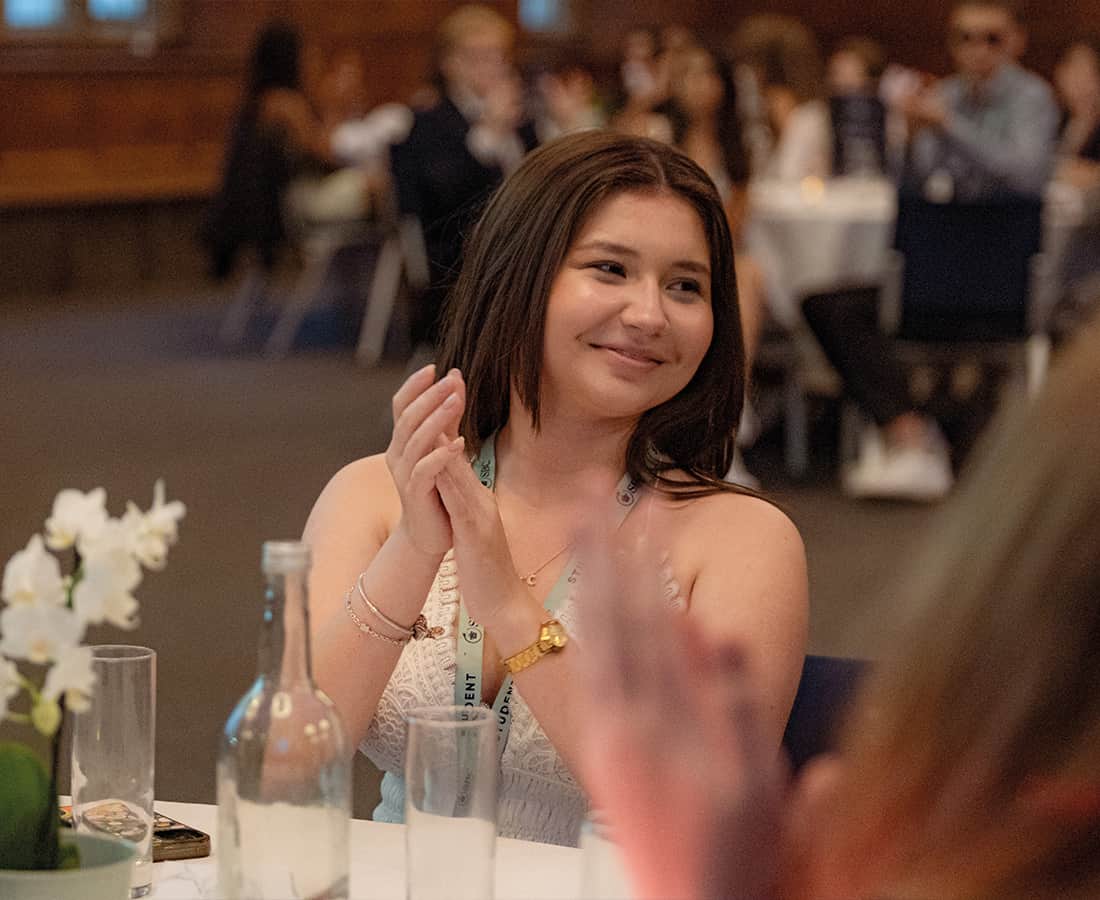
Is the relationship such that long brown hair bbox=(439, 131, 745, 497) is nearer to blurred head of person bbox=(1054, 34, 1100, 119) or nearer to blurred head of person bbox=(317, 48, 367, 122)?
blurred head of person bbox=(1054, 34, 1100, 119)

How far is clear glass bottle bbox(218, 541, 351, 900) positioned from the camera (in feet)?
3.95

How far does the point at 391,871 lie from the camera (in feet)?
4.93

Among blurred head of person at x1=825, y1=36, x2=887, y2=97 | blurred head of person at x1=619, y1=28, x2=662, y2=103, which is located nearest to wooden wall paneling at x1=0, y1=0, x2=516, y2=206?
blurred head of person at x1=619, y1=28, x2=662, y2=103

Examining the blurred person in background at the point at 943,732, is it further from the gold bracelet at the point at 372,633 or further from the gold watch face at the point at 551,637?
the gold bracelet at the point at 372,633

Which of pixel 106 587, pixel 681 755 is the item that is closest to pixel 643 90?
pixel 106 587

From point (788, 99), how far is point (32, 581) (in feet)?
24.8

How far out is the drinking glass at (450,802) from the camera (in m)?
1.27

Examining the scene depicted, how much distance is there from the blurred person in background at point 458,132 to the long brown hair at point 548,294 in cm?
433

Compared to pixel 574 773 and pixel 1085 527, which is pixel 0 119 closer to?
pixel 574 773

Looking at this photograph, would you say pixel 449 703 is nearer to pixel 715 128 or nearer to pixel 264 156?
pixel 715 128

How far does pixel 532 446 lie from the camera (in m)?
2.10

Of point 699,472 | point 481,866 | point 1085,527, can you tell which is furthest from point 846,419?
point 1085,527

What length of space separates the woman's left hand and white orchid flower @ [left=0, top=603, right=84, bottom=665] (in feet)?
2.13

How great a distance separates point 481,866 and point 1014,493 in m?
0.86
